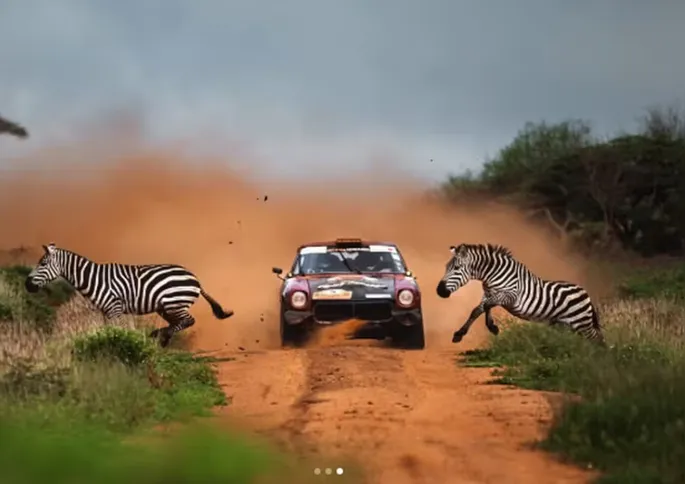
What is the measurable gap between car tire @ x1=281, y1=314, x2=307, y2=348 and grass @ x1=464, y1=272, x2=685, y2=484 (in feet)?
8.18

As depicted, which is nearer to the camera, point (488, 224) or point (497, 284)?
point (497, 284)

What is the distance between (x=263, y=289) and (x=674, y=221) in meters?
22.5

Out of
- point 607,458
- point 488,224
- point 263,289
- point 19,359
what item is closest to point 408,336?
point 19,359

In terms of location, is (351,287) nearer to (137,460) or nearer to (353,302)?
(353,302)

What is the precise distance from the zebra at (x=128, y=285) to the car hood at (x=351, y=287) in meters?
3.11

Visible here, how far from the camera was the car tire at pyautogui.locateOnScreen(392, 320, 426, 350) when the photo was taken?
19.6 m

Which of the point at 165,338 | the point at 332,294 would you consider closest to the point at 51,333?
the point at 165,338

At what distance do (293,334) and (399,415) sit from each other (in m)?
7.59

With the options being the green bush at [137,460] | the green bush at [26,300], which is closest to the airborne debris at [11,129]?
the green bush at [26,300]

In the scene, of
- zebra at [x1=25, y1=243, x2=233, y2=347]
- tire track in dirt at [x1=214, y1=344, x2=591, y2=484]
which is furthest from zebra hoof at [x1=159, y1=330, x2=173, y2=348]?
tire track in dirt at [x1=214, y1=344, x2=591, y2=484]

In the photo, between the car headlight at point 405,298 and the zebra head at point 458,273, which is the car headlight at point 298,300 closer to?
the car headlight at point 405,298

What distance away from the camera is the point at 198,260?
1464 inches

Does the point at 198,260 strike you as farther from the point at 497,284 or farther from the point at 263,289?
the point at 497,284

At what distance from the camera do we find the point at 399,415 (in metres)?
12.2
